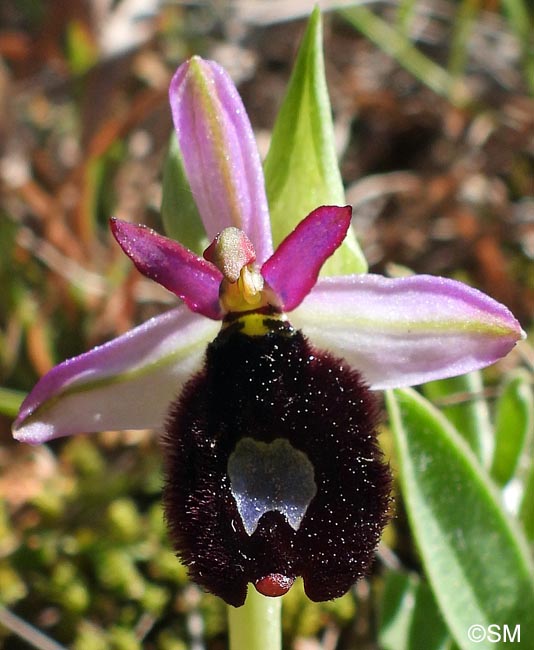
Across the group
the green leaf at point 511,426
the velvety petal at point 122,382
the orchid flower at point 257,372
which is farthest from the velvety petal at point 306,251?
the green leaf at point 511,426

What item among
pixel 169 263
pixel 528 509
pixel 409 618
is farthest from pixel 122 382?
pixel 528 509

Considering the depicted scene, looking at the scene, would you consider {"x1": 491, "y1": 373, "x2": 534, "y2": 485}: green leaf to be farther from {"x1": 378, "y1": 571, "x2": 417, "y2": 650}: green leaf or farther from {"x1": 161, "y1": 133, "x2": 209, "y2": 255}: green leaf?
{"x1": 161, "y1": 133, "x2": 209, "y2": 255}: green leaf

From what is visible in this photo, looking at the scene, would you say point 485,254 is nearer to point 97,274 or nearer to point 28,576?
point 97,274

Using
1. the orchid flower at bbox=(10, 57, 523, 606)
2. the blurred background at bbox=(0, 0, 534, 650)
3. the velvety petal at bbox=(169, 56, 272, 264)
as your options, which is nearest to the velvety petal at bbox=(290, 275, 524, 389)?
the orchid flower at bbox=(10, 57, 523, 606)

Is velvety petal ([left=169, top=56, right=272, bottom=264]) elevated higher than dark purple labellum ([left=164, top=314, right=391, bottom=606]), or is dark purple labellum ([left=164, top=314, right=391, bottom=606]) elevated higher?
velvety petal ([left=169, top=56, right=272, bottom=264])

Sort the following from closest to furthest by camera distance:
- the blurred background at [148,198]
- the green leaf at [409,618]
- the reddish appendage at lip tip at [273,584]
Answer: the reddish appendage at lip tip at [273,584] → the green leaf at [409,618] → the blurred background at [148,198]

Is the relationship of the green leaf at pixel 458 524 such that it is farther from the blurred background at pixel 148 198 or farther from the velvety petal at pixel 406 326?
the blurred background at pixel 148 198

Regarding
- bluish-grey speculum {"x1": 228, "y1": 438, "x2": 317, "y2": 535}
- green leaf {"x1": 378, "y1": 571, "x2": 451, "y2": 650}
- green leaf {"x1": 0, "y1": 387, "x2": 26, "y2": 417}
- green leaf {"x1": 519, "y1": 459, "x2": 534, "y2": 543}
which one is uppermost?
bluish-grey speculum {"x1": 228, "y1": 438, "x2": 317, "y2": 535}
